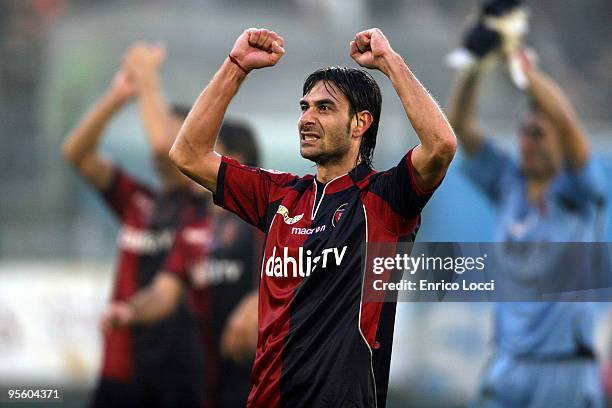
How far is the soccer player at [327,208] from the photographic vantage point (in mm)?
3449

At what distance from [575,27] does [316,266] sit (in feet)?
20.0

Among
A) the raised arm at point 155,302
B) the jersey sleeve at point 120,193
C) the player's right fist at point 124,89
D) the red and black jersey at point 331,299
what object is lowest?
the red and black jersey at point 331,299

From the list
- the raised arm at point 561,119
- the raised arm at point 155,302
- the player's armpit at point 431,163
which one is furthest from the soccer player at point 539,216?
the player's armpit at point 431,163

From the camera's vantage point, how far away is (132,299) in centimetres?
758

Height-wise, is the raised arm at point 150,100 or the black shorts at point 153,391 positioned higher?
the raised arm at point 150,100

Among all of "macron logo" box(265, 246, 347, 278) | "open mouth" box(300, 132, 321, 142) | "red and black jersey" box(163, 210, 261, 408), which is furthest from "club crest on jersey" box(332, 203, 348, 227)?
"red and black jersey" box(163, 210, 261, 408)

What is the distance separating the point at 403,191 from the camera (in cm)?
347

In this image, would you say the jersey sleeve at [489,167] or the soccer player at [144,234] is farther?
the jersey sleeve at [489,167]

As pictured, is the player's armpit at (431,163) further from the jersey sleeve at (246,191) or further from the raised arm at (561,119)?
the raised arm at (561,119)

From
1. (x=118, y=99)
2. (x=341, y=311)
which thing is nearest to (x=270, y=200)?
(x=341, y=311)

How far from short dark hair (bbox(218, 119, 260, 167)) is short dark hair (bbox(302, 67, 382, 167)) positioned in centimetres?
350

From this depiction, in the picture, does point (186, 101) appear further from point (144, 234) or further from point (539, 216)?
point (539, 216)

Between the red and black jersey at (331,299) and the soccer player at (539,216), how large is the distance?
141 inches

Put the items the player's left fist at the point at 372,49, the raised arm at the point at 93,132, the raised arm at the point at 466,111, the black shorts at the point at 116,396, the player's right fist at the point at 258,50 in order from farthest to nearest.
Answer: the raised arm at the point at 466,111 → the raised arm at the point at 93,132 → the black shorts at the point at 116,396 → the player's right fist at the point at 258,50 → the player's left fist at the point at 372,49
